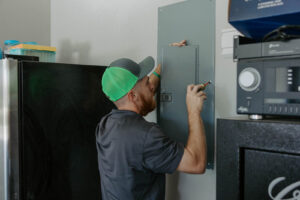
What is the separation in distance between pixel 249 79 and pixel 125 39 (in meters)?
1.24

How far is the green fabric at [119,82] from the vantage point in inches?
51.3

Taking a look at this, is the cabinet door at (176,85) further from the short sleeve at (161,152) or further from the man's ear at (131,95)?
the short sleeve at (161,152)

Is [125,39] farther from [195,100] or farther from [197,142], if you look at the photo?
[197,142]

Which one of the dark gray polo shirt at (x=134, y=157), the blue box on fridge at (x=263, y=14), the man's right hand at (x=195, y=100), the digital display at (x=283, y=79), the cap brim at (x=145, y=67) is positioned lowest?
the dark gray polo shirt at (x=134, y=157)

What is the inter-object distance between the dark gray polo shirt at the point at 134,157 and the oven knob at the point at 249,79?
1.39ft

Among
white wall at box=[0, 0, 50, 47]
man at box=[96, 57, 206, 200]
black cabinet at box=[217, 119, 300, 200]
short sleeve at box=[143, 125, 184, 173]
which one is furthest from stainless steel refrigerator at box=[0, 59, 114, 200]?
black cabinet at box=[217, 119, 300, 200]

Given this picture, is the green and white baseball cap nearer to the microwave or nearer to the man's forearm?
the man's forearm

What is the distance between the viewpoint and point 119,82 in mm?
1298

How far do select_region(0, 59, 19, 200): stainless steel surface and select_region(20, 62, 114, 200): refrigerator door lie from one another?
5 cm

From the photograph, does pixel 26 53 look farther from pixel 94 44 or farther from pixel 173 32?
pixel 173 32

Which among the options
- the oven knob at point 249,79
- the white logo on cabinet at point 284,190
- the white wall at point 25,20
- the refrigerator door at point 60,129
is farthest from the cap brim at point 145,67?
the white wall at point 25,20

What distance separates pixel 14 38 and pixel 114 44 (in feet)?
3.10

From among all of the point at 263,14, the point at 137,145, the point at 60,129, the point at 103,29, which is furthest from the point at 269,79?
the point at 103,29

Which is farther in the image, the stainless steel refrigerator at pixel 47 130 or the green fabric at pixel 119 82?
the stainless steel refrigerator at pixel 47 130
